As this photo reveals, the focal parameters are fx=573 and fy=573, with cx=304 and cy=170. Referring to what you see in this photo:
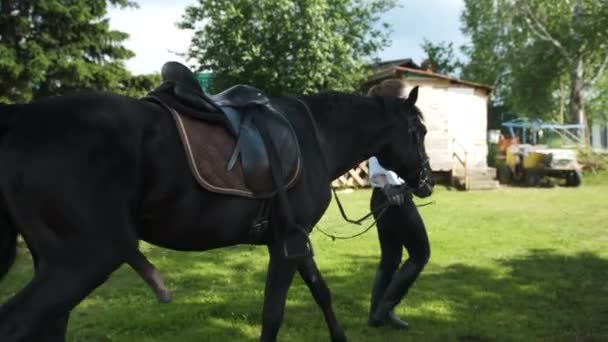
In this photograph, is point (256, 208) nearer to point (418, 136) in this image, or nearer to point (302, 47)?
point (418, 136)

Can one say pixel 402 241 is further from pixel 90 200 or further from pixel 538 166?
pixel 538 166

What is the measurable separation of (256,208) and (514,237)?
304 inches

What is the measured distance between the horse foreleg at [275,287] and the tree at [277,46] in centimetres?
1783

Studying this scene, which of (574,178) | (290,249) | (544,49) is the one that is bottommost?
(574,178)

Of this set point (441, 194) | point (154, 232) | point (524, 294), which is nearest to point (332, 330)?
point (154, 232)

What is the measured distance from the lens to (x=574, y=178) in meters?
20.8

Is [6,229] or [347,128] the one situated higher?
[347,128]

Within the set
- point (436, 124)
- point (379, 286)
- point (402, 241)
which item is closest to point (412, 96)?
point (402, 241)

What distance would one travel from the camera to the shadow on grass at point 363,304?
193 inches

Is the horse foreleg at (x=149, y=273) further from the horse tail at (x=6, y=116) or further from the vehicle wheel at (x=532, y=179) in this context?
the vehicle wheel at (x=532, y=179)

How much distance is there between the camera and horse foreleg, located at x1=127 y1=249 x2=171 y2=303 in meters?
2.82

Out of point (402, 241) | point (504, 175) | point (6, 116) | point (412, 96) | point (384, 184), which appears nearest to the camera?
point (6, 116)

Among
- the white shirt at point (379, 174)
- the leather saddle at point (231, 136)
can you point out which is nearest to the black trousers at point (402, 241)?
the white shirt at point (379, 174)

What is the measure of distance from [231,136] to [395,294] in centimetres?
251
